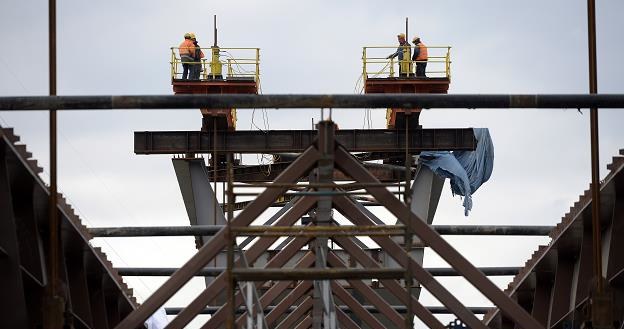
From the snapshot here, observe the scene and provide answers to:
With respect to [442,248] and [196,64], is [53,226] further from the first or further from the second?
[196,64]

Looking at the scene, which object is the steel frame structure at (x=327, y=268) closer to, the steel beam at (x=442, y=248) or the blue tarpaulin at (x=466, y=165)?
the steel beam at (x=442, y=248)

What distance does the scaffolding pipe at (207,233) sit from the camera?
27.3 metres

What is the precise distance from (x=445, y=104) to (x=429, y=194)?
63.7ft

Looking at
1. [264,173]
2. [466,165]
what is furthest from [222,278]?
[264,173]

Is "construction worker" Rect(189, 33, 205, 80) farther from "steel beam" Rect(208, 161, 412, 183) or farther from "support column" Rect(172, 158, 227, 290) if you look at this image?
"steel beam" Rect(208, 161, 412, 183)

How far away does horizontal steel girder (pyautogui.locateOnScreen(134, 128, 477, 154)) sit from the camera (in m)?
34.1

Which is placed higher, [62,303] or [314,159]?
[314,159]

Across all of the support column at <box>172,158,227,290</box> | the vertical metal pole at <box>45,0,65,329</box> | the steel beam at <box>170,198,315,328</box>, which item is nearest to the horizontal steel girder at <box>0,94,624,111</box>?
the vertical metal pole at <box>45,0,65,329</box>

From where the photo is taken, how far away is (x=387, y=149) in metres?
34.3

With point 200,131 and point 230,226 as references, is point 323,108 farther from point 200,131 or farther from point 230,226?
point 200,131

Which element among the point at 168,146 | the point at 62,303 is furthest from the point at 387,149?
the point at 62,303

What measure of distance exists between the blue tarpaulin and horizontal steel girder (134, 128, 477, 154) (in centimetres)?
264

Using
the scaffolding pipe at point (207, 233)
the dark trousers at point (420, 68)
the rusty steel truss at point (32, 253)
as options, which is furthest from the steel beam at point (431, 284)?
the dark trousers at point (420, 68)

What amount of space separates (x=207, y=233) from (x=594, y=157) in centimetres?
999
